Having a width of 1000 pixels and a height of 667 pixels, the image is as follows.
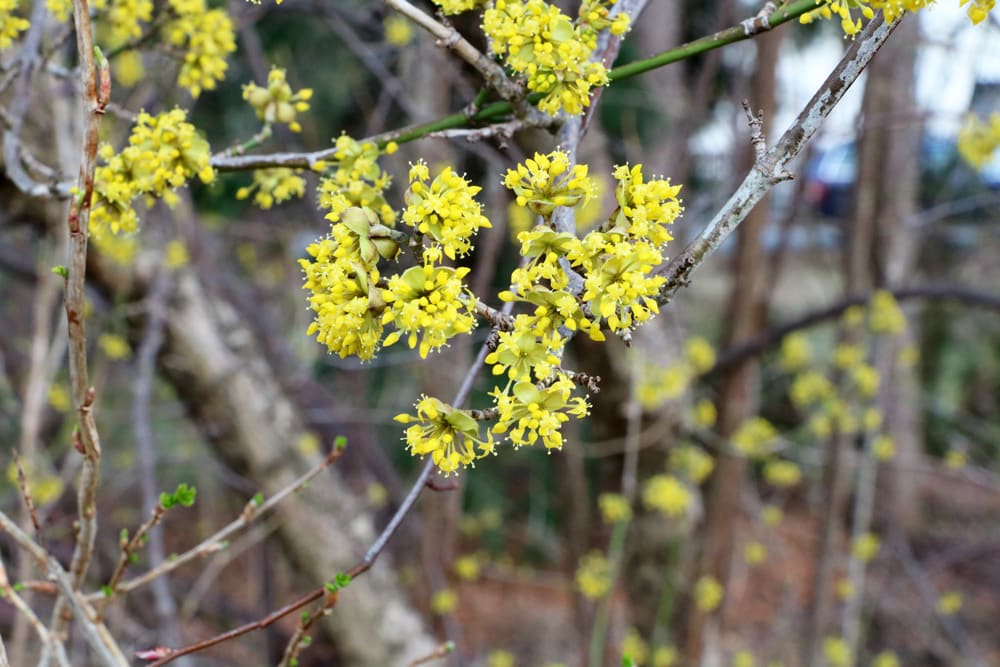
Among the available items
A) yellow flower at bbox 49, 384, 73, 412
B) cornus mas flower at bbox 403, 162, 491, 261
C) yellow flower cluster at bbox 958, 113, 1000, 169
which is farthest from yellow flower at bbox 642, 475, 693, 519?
yellow flower at bbox 49, 384, 73, 412

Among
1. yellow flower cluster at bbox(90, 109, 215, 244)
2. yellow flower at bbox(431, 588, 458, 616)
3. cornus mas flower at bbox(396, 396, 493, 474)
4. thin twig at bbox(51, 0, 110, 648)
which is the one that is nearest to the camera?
thin twig at bbox(51, 0, 110, 648)

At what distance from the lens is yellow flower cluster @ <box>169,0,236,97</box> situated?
1.55 m

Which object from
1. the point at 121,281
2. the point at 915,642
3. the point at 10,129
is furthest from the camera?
the point at 915,642

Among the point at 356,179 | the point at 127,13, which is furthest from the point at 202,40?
the point at 356,179

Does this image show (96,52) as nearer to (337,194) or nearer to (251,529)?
(337,194)

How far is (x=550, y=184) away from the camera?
1.00m

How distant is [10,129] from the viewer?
1.50 meters

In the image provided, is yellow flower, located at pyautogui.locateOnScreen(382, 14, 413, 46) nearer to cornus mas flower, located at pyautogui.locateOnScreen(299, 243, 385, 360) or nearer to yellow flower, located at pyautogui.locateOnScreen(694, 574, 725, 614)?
yellow flower, located at pyautogui.locateOnScreen(694, 574, 725, 614)

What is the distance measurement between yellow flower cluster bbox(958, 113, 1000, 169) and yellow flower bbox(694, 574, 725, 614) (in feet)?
6.53

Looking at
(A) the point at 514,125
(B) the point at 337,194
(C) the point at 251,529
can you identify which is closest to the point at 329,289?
(B) the point at 337,194

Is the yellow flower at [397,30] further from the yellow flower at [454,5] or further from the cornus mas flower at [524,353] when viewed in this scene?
the cornus mas flower at [524,353]

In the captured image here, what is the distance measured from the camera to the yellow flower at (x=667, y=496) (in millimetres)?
3396

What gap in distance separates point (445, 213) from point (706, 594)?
296cm

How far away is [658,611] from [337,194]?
2.91 metres
